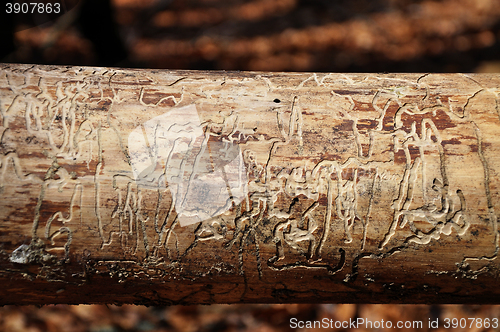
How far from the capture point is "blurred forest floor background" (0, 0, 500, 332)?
2.29 meters

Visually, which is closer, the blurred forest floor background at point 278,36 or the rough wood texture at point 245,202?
the rough wood texture at point 245,202

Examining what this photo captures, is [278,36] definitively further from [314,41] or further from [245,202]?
[245,202]

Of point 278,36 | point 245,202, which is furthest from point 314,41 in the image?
point 245,202

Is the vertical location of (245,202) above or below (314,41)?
below

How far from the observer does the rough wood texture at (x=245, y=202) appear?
0.92m

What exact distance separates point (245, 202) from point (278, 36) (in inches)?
73.9

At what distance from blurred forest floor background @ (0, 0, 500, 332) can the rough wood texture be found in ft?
4.82

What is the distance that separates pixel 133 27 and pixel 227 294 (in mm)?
2304

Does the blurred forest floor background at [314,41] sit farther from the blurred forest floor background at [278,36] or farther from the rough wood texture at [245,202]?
the rough wood texture at [245,202]

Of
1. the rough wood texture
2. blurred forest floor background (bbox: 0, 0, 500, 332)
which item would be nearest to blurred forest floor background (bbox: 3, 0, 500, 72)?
blurred forest floor background (bbox: 0, 0, 500, 332)

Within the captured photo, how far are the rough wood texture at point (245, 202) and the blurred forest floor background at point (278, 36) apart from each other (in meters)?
1.47

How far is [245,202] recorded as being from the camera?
3.06ft

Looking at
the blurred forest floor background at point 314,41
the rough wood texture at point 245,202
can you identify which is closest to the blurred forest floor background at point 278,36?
the blurred forest floor background at point 314,41

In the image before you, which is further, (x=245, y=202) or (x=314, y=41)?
(x=314, y=41)
